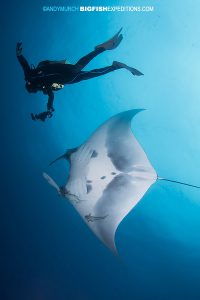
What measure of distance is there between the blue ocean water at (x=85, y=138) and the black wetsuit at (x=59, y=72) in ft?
0.15

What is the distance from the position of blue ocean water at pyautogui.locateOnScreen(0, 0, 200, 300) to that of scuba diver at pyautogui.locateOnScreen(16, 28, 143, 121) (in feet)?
0.14

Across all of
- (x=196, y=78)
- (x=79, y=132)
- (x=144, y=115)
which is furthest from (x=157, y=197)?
(x=196, y=78)

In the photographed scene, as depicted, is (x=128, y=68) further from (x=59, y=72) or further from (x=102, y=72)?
(x=59, y=72)

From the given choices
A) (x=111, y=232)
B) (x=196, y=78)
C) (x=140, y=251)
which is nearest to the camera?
(x=196, y=78)

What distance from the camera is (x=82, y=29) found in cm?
192

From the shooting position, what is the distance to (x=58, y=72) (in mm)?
1933

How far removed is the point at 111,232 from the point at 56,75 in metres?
1.24

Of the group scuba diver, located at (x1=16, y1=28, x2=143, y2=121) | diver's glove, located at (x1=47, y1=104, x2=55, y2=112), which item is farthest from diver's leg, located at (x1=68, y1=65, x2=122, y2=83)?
diver's glove, located at (x1=47, y1=104, x2=55, y2=112)

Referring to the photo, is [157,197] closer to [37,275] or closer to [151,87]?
[151,87]

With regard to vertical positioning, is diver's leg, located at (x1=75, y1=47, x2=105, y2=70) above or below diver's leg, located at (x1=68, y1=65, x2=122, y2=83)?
above

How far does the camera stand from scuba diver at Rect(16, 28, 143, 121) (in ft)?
6.22

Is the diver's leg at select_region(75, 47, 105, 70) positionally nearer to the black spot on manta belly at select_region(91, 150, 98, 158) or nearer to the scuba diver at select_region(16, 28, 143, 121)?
the scuba diver at select_region(16, 28, 143, 121)

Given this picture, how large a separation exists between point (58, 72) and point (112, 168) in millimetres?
804

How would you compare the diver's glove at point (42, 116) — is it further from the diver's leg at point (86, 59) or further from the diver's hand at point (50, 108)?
the diver's leg at point (86, 59)
